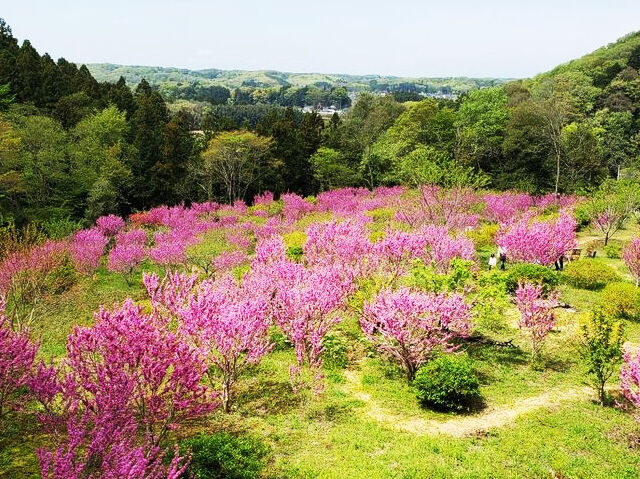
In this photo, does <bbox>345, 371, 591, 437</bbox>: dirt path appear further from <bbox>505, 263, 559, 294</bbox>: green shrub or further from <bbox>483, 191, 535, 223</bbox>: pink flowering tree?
<bbox>483, 191, 535, 223</bbox>: pink flowering tree

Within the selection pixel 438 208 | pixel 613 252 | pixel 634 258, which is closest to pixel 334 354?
pixel 634 258

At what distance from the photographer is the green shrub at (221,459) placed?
848cm

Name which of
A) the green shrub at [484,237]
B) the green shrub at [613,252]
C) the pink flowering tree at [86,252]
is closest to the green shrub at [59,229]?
the pink flowering tree at [86,252]

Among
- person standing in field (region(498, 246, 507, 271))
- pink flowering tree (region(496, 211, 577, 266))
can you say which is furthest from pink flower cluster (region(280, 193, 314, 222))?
pink flowering tree (region(496, 211, 577, 266))

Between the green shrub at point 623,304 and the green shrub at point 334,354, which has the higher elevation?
the green shrub at point 623,304

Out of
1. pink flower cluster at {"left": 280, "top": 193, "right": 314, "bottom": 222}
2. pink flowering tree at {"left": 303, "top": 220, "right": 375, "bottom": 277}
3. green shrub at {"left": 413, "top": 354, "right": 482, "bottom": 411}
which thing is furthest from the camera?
pink flower cluster at {"left": 280, "top": 193, "right": 314, "bottom": 222}

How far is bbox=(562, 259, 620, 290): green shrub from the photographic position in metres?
22.6

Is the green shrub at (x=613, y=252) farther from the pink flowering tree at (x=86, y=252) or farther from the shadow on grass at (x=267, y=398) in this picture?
the pink flowering tree at (x=86, y=252)

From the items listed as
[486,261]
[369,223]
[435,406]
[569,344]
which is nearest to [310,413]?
[435,406]

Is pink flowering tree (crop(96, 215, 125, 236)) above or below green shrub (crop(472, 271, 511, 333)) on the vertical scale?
below

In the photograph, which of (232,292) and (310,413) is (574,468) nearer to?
(310,413)

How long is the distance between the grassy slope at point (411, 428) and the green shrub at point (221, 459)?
2.18 ft

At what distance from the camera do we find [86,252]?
26.0 meters

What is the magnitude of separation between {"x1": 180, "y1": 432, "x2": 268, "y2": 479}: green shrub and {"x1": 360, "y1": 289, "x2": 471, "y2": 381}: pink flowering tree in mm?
5092
